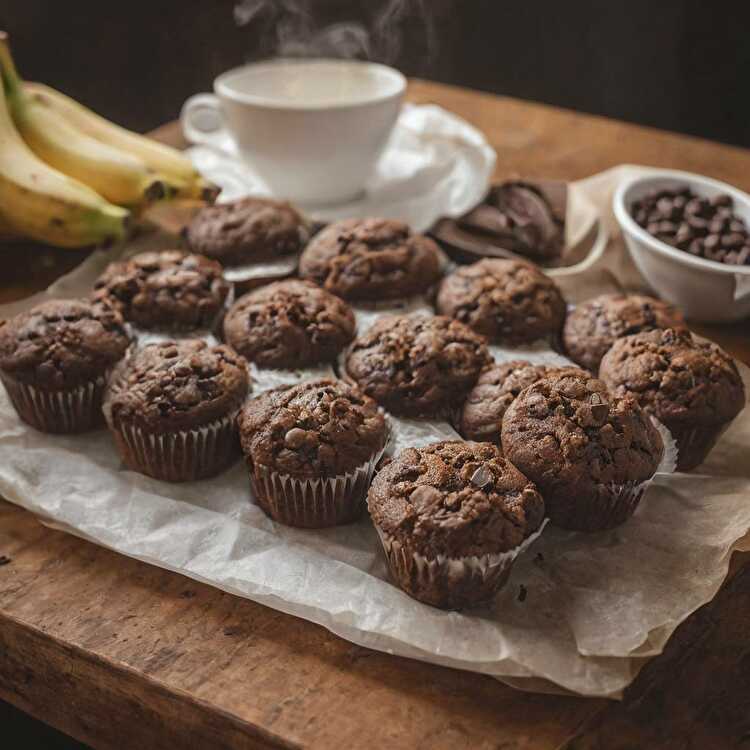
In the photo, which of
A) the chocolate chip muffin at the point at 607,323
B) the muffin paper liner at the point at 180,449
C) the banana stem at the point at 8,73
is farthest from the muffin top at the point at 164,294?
the chocolate chip muffin at the point at 607,323

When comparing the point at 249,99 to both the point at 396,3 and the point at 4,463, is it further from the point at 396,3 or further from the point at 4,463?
the point at 4,463

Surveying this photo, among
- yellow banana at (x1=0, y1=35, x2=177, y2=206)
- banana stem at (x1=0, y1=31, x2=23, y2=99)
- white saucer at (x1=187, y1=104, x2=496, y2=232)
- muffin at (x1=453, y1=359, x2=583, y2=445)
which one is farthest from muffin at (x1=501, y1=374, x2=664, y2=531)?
banana stem at (x1=0, y1=31, x2=23, y2=99)

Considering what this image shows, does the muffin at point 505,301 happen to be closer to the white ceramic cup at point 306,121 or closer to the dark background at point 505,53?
the white ceramic cup at point 306,121

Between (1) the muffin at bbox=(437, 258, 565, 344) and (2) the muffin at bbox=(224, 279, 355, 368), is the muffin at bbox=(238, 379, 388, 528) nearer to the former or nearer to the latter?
(2) the muffin at bbox=(224, 279, 355, 368)

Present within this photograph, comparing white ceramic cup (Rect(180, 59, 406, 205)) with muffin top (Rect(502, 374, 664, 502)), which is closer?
muffin top (Rect(502, 374, 664, 502))

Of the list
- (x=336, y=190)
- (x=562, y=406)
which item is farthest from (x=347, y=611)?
(x=336, y=190)

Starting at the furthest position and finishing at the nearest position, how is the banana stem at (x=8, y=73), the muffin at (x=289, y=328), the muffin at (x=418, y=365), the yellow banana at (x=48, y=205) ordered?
1. the banana stem at (x=8, y=73)
2. the yellow banana at (x=48, y=205)
3. the muffin at (x=289, y=328)
4. the muffin at (x=418, y=365)

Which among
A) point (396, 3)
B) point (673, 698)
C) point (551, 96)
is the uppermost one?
point (396, 3)
